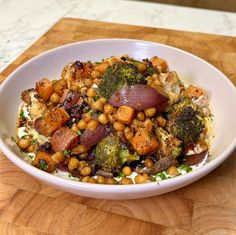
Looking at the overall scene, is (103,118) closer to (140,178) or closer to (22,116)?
(140,178)

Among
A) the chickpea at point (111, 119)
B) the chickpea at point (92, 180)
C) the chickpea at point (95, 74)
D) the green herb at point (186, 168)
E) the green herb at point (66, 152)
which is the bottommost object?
the green herb at point (186, 168)

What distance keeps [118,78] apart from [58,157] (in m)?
0.36

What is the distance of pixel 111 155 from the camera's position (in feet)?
4.02

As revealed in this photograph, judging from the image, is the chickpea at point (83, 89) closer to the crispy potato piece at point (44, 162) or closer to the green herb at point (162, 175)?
the crispy potato piece at point (44, 162)

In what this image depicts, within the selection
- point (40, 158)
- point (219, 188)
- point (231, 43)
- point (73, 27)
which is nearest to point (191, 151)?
point (219, 188)

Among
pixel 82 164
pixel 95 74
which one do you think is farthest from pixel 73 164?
pixel 95 74

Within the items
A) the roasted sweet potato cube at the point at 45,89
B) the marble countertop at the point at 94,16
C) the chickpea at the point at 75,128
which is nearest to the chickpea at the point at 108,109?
the chickpea at the point at 75,128

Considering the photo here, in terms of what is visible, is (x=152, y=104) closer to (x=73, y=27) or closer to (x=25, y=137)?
(x=25, y=137)

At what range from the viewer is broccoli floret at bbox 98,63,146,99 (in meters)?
1.37

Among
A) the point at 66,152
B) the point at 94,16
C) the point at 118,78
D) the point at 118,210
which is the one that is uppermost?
the point at 118,78

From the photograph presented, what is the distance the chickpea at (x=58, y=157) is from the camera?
126 cm

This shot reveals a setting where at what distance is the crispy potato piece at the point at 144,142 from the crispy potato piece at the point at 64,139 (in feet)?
0.66

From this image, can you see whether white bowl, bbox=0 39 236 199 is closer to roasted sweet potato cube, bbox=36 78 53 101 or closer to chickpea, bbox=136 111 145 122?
roasted sweet potato cube, bbox=36 78 53 101

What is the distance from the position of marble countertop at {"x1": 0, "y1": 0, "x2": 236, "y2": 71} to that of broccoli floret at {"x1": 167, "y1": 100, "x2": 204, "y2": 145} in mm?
1144
